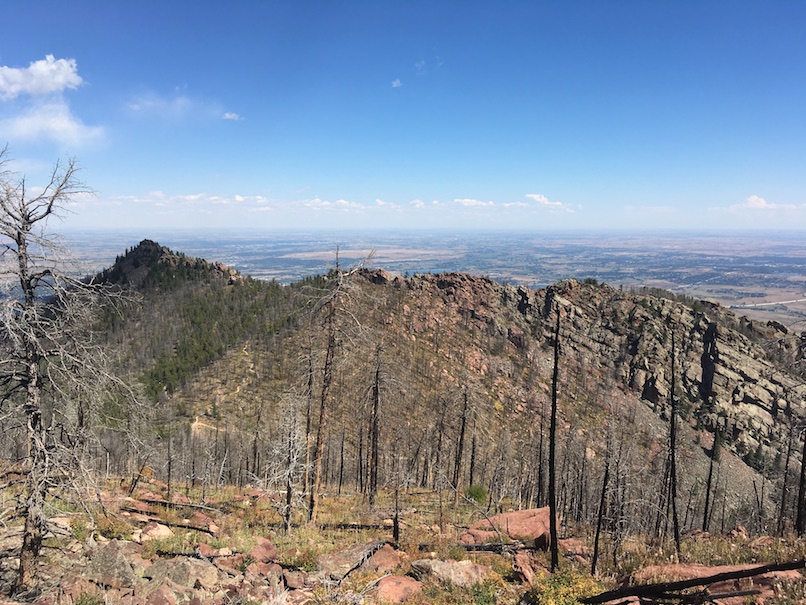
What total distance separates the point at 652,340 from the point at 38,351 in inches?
5613

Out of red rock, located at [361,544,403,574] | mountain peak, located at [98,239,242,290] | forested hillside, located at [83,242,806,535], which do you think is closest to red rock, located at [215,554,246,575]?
red rock, located at [361,544,403,574]

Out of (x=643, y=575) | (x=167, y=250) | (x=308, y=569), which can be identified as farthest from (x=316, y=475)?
(x=167, y=250)

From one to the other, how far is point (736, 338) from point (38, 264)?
15285cm

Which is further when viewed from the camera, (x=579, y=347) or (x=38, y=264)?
(x=579, y=347)

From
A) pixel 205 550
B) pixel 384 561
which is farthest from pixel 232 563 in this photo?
pixel 384 561

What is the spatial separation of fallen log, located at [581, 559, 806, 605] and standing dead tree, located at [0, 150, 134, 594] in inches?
410

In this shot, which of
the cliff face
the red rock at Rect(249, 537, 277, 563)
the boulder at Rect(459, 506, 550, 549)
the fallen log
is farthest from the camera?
the cliff face

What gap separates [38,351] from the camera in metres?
8.09

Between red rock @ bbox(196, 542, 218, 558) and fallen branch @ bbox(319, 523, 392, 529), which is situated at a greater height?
red rock @ bbox(196, 542, 218, 558)

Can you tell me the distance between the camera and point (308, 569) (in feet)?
37.2

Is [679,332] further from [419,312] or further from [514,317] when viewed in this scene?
[419,312]

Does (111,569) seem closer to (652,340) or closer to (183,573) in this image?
(183,573)

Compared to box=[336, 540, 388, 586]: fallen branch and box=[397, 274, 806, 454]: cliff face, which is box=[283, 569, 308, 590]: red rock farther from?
box=[397, 274, 806, 454]: cliff face

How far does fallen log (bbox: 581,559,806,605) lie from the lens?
19.2 ft
